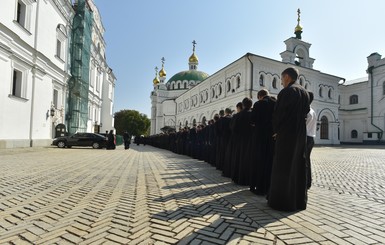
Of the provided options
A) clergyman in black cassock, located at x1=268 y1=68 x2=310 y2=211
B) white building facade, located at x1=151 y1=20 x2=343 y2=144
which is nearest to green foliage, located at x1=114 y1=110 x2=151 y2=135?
white building facade, located at x1=151 y1=20 x2=343 y2=144

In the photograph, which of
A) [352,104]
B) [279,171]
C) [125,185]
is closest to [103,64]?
[125,185]

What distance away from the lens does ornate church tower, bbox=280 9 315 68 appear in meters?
34.4

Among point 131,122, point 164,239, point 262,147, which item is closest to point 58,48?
point 262,147

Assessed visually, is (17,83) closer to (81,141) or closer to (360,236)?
(81,141)

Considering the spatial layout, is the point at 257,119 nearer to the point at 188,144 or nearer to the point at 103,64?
the point at 188,144

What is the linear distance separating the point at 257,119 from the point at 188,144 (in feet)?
32.5

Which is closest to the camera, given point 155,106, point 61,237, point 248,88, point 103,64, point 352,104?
point 61,237

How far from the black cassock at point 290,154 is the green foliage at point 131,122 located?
7978cm

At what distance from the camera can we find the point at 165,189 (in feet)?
17.5

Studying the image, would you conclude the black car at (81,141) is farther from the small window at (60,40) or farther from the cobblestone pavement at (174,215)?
the cobblestone pavement at (174,215)

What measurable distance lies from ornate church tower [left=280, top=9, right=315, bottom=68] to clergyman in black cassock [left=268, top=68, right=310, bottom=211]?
32754 mm

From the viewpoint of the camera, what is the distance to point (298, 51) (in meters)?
36.3

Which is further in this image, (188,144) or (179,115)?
(179,115)

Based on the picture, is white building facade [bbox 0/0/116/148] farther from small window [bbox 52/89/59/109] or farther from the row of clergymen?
the row of clergymen
